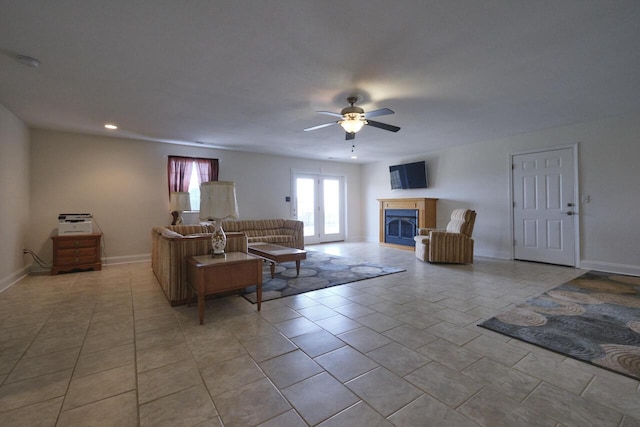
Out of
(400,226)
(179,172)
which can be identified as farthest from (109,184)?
(400,226)

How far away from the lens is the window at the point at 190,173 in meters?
5.98

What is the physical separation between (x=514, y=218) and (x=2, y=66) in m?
7.65

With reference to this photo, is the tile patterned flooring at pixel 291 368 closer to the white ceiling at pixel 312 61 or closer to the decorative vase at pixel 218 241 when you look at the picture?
the decorative vase at pixel 218 241

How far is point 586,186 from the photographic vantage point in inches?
187

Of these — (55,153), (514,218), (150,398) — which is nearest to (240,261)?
(150,398)

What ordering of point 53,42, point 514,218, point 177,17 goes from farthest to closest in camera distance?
point 514,218 → point 53,42 → point 177,17

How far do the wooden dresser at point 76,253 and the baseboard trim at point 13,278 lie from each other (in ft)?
1.24

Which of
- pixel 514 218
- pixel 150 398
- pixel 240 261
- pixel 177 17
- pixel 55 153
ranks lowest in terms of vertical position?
pixel 150 398

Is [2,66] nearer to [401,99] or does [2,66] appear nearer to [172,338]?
[172,338]

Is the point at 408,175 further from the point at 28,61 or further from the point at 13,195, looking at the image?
the point at 13,195

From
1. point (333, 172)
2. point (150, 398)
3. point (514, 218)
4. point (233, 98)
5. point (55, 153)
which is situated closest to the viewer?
point (150, 398)

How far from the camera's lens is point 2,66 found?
9.04 feet

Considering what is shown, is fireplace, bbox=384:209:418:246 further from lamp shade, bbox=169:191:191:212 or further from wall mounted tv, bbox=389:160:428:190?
lamp shade, bbox=169:191:191:212

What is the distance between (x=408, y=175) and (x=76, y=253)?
7.11 meters
